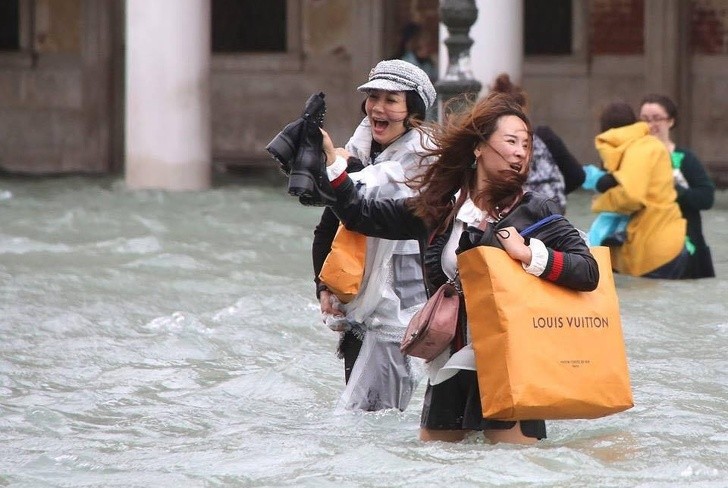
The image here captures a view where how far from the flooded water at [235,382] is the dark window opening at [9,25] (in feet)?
22.6

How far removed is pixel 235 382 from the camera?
8.10 m

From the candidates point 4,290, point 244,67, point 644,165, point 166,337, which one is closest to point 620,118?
point 644,165

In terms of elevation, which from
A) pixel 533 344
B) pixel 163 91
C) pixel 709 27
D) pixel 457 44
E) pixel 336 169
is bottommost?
pixel 533 344

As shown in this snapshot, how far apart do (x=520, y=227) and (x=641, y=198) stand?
541 centimetres

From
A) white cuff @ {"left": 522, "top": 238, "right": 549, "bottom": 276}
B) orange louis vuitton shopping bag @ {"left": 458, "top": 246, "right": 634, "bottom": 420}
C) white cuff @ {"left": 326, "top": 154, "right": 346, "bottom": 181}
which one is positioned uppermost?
white cuff @ {"left": 326, "top": 154, "right": 346, "bottom": 181}

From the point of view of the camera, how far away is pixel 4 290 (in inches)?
433

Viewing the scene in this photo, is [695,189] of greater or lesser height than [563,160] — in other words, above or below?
below

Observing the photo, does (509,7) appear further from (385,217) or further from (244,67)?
(385,217)

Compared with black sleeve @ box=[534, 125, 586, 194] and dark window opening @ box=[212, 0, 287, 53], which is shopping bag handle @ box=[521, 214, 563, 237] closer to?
black sleeve @ box=[534, 125, 586, 194]

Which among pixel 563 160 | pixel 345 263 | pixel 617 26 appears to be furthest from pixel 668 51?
pixel 345 263

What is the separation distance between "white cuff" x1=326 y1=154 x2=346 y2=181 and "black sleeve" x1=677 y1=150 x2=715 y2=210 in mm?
5522

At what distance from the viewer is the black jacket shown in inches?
199

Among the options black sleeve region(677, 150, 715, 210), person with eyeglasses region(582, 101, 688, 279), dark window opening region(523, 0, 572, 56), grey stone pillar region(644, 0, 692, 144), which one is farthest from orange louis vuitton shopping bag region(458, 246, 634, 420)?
dark window opening region(523, 0, 572, 56)

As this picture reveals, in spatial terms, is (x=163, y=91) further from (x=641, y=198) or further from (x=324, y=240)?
(x=324, y=240)
